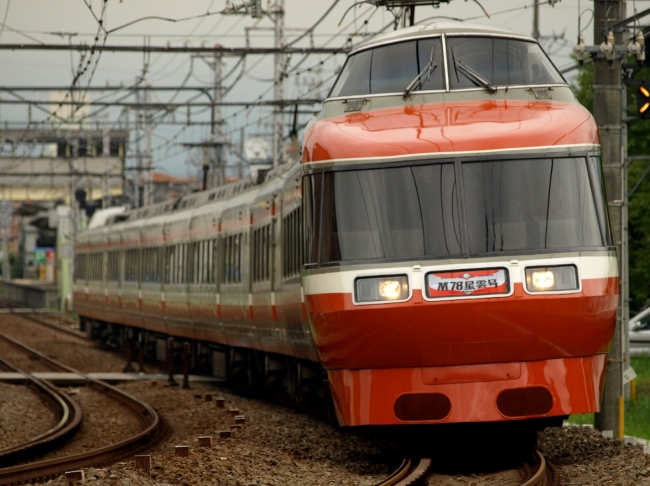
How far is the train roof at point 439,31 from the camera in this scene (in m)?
11.0

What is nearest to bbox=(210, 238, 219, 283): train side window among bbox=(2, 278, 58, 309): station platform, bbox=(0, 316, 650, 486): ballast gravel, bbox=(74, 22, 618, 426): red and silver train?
bbox=(0, 316, 650, 486): ballast gravel

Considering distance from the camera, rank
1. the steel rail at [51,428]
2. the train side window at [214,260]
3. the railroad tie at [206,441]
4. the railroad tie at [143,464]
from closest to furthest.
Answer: the railroad tie at [143,464], the railroad tie at [206,441], the steel rail at [51,428], the train side window at [214,260]

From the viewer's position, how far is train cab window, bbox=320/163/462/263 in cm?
916

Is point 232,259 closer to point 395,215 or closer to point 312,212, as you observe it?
point 312,212

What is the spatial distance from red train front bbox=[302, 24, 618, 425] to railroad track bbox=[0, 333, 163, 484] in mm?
2758

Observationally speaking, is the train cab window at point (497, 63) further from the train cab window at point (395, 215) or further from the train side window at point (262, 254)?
the train side window at point (262, 254)

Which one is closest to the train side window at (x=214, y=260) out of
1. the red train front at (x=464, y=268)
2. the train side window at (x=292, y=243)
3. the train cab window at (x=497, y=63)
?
the train side window at (x=292, y=243)

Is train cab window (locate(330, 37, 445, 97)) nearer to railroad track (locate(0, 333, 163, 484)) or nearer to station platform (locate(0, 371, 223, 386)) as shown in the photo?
railroad track (locate(0, 333, 163, 484))

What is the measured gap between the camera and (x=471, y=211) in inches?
362

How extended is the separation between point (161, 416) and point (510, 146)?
27.8 feet

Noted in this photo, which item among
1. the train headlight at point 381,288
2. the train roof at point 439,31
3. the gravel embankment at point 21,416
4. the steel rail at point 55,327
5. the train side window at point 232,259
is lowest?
the gravel embankment at point 21,416

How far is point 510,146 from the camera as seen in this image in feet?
30.3

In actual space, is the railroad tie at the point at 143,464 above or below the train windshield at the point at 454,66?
below

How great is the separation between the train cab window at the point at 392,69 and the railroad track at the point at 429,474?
9.94ft
